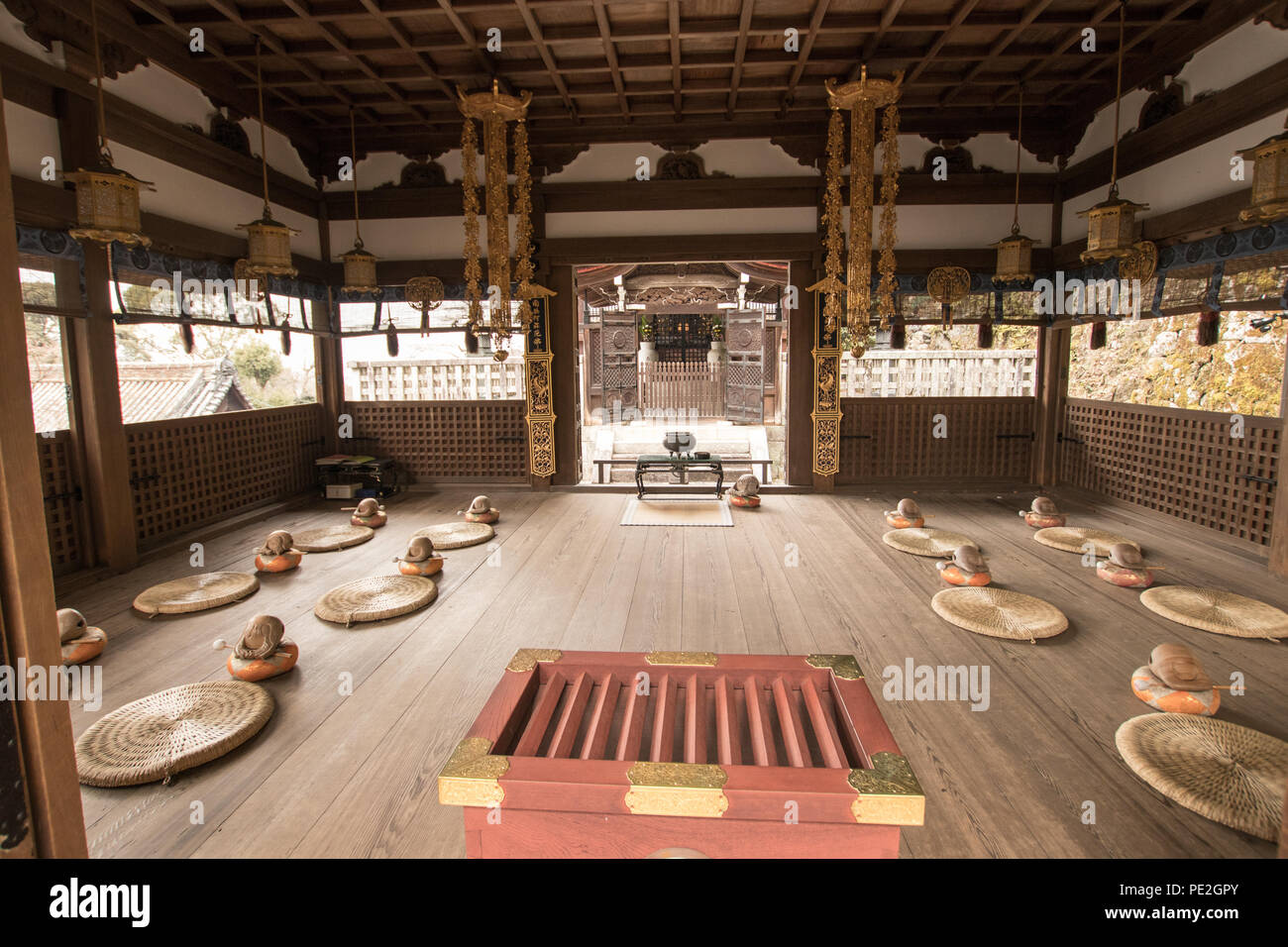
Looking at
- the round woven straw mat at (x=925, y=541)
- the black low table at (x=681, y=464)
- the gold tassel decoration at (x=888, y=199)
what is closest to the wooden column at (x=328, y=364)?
the black low table at (x=681, y=464)

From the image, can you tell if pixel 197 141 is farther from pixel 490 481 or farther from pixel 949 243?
pixel 949 243

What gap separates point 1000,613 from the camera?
13.6 ft

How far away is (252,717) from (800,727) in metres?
2.41

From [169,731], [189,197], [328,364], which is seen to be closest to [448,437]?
[328,364]

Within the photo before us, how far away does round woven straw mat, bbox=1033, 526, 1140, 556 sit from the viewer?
18.0 ft

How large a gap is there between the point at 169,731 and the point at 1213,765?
427 centimetres

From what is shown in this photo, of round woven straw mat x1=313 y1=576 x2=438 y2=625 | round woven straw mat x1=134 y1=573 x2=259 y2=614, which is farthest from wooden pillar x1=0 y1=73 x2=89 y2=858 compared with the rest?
round woven straw mat x1=134 y1=573 x2=259 y2=614

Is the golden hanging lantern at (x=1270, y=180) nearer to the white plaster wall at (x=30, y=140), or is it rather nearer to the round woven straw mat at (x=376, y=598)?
the round woven straw mat at (x=376, y=598)

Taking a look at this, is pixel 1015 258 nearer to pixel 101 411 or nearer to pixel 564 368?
pixel 564 368

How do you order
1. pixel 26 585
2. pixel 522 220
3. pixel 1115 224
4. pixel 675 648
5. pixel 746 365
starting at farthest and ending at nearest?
pixel 746 365
pixel 522 220
pixel 1115 224
pixel 675 648
pixel 26 585

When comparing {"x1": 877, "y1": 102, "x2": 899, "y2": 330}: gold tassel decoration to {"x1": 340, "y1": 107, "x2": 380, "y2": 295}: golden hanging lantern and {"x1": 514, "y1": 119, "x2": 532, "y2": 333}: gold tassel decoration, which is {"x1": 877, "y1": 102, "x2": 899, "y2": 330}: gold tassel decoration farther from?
{"x1": 340, "y1": 107, "x2": 380, "y2": 295}: golden hanging lantern

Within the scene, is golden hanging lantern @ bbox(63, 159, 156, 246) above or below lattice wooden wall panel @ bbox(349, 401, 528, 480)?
above

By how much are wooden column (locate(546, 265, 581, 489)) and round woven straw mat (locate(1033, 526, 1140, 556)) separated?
5.17 metres

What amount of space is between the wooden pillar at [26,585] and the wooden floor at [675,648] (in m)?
1.38
